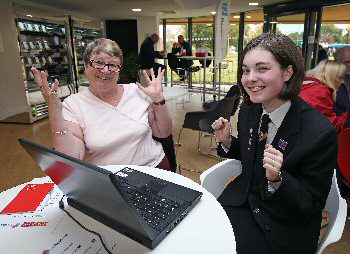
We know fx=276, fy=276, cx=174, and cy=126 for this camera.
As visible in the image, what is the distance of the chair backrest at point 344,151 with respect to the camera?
1875 millimetres

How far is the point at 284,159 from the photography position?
1.16m

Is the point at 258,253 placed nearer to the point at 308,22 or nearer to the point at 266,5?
the point at 308,22

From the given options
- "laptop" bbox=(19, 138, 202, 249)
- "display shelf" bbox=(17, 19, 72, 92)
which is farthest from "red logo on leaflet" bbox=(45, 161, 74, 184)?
"display shelf" bbox=(17, 19, 72, 92)

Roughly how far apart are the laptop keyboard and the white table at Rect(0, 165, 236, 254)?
5 centimetres

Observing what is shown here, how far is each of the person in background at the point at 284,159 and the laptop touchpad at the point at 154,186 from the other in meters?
0.41

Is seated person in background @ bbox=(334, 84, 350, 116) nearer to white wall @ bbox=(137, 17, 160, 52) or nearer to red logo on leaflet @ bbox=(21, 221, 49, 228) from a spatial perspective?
red logo on leaflet @ bbox=(21, 221, 49, 228)

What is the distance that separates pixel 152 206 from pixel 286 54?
2.64 ft

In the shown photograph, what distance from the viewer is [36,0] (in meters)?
6.51

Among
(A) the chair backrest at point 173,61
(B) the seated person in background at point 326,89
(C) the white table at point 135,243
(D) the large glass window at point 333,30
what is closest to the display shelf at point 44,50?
(A) the chair backrest at point 173,61

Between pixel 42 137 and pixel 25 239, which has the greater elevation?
pixel 25 239

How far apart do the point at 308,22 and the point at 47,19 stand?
5796mm

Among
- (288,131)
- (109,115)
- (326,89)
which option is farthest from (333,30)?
(109,115)

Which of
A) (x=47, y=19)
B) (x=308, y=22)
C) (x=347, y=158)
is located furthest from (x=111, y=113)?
(x=308, y=22)

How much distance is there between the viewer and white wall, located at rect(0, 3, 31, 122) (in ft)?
17.9
